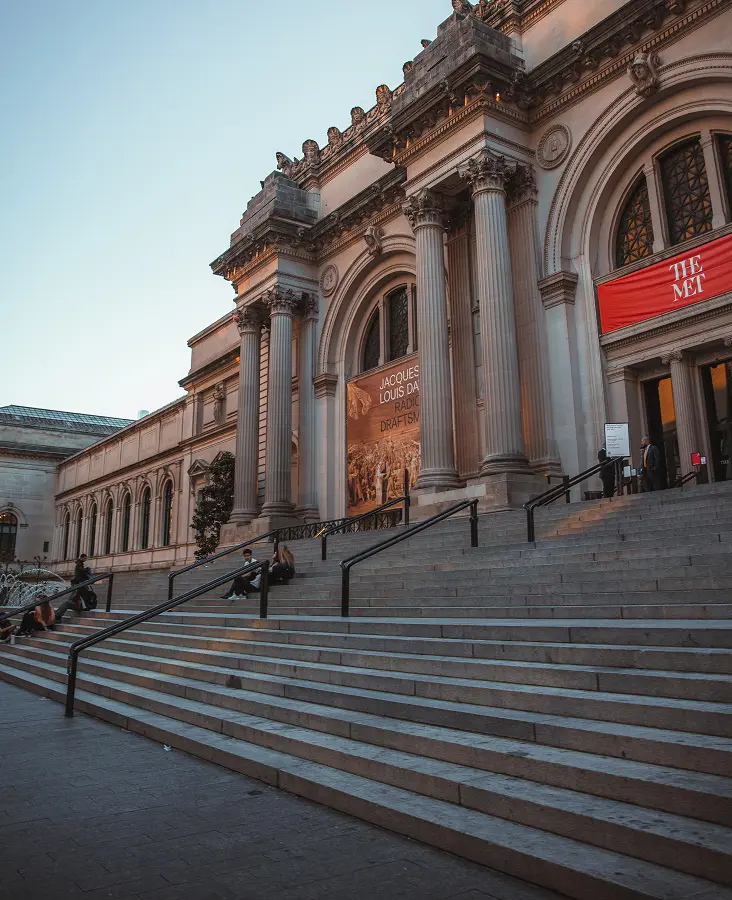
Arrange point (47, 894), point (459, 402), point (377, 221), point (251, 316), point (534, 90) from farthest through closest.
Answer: point (251, 316)
point (377, 221)
point (459, 402)
point (534, 90)
point (47, 894)

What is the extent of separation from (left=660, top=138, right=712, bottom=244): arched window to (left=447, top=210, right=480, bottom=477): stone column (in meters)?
5.29

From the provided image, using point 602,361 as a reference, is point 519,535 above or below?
below

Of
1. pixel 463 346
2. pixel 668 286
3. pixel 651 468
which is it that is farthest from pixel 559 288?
pixel 651 468

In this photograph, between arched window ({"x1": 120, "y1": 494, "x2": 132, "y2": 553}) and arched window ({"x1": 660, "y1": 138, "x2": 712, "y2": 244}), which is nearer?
arched window ({"x1": 660, "y1": 138, "x2": 712, "y2": 244})

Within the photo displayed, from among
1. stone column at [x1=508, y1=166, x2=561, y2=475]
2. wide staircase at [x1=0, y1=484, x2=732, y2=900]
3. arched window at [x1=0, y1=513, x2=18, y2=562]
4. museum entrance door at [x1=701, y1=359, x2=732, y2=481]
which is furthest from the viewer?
arched window at [x1=0, y1=513, x2=18, y2=562]

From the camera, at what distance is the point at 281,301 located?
Result: 25.2 m

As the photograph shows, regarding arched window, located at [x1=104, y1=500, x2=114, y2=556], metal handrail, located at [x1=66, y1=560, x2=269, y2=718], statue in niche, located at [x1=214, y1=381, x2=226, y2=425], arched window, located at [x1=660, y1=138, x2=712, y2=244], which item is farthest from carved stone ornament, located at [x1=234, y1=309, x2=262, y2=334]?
arched window, located at [x1=104, y1=500, x2=114, y2=556]

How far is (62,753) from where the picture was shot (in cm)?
673

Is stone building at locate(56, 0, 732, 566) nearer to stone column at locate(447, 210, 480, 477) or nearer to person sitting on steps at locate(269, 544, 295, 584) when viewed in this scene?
stone column at locate(447, 210, 480, 477)

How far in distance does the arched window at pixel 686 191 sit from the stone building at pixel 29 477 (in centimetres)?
4764

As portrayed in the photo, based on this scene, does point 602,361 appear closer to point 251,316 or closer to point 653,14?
point 653,14

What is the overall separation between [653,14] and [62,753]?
56.7 ft

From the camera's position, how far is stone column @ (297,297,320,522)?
2530cm

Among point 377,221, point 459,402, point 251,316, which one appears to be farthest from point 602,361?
point 251,316
